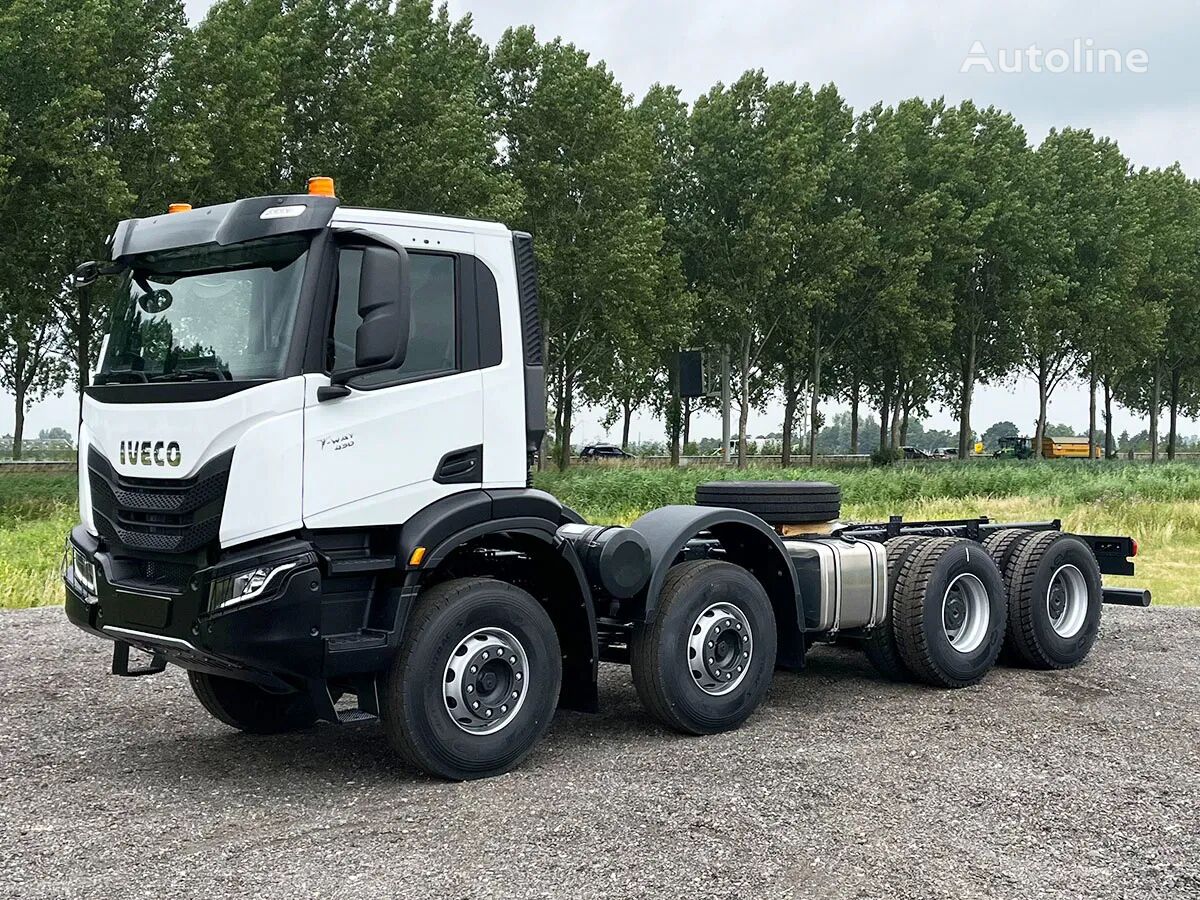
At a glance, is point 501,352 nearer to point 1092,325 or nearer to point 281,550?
point 281,550

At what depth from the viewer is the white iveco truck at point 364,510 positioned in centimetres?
603

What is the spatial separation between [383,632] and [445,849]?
4.07ft

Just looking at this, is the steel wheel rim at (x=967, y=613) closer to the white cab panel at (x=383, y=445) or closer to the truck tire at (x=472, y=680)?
the truck tire at (x=472, y=680)

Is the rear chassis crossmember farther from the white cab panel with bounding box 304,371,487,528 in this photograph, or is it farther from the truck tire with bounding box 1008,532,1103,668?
the white cab panel with bounding box 304,371,487,528

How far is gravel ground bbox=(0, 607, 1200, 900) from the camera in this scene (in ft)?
17.1

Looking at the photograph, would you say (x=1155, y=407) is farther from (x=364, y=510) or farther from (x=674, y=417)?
(x=364, y=510)

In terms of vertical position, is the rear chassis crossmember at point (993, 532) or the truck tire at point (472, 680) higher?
the rear chassis crossmember at point (993, 532)

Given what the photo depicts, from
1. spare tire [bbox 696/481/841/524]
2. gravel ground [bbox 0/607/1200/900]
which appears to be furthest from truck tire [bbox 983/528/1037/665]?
spare tire [bbox 696/481/841/524]

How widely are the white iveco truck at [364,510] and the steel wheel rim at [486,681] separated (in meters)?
0.01

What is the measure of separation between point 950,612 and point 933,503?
2087 centimetres

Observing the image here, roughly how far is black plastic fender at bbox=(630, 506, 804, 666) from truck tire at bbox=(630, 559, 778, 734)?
14 cm

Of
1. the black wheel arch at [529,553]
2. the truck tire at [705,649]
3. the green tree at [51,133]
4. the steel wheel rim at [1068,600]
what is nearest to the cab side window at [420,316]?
the black wheel arch at [529,553]

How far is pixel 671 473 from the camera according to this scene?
32.9m

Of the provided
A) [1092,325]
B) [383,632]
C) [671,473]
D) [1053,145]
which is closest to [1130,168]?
A: [1053,145]
